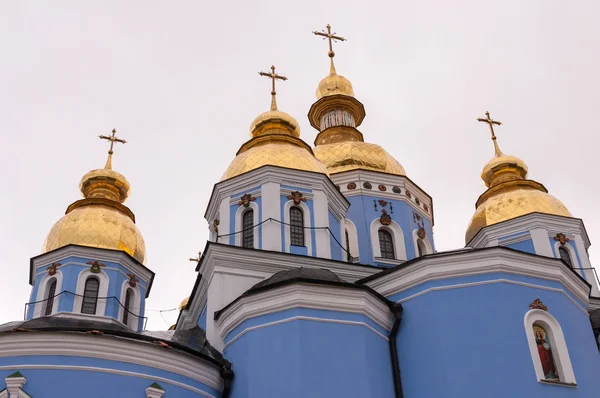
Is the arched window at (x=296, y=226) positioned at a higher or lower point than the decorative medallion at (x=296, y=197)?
lower

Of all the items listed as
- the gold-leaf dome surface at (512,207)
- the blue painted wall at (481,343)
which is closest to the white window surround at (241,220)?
the blue painted wall at (481,343)

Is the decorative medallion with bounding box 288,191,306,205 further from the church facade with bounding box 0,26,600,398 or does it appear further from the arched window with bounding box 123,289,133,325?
the arched window with bounding box 123,289,133,325

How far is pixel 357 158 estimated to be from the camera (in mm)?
19125

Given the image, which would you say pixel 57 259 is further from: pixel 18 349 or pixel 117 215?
pixel 18 349

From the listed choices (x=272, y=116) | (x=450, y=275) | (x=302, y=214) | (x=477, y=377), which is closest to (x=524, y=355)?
(x=477, y=377)

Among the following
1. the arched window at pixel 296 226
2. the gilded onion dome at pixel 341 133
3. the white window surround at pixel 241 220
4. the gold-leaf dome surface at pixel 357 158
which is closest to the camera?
the arched window at pixel 296 226

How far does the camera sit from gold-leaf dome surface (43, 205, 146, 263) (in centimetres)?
1747

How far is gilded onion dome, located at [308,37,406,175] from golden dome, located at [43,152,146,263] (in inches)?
210

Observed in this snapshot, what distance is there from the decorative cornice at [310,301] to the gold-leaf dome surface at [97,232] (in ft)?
23.1

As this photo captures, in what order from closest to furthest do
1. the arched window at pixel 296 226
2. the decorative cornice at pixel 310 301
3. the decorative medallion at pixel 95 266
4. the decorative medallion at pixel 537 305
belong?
1. the decorative cornice at pixel 310 301
2. the decorative medallion at pixel 537 305
3. the arched window at pixel 296 226
4. the decorative medallion at pixel 95 266

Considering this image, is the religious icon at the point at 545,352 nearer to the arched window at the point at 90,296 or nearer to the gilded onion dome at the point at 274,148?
the gilded onion dome at the point at 274,148

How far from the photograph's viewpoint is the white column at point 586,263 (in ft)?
59.7

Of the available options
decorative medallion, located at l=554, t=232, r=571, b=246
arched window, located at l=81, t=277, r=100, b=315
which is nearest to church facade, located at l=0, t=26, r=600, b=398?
arched window, located at l=81, t=277, r=100, b=315

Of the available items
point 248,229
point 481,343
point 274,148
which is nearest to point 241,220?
point 248,229
